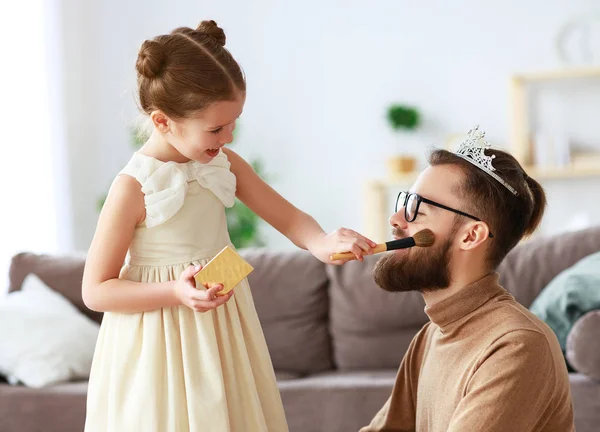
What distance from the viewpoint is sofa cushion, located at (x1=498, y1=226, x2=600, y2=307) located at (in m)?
3.34

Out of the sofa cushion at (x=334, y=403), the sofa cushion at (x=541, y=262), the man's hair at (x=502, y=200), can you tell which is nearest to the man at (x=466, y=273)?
the man's hair at (x=502, y=200)

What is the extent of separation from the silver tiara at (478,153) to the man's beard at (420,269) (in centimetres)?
15

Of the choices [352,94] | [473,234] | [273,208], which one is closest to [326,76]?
[352,94]

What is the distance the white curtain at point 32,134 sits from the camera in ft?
15.8

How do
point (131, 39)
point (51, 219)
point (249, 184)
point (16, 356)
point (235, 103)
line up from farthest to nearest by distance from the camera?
1. point (131, 39)
2. point (51, 219)
3. point (16, 356)
4. point (249, 184)
5. point (235, 103)

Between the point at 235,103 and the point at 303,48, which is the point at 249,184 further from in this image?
the point at 303,48

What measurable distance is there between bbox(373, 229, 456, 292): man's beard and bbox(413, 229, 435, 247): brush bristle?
0.6 inches

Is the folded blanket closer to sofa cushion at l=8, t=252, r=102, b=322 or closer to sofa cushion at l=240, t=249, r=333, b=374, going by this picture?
sofa cushion at l=240, t=249, r=333, b=374

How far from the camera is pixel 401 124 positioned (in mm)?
5777

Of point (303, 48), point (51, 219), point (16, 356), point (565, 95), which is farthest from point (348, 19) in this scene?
point (16, 356)

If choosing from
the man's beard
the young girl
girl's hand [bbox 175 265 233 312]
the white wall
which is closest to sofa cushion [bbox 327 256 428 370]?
the man's beard

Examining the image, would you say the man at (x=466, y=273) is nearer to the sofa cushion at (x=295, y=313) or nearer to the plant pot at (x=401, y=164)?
the sofa cushion at (x=295, y=313)

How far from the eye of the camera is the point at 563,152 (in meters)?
5.52

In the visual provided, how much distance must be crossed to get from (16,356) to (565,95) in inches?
161
